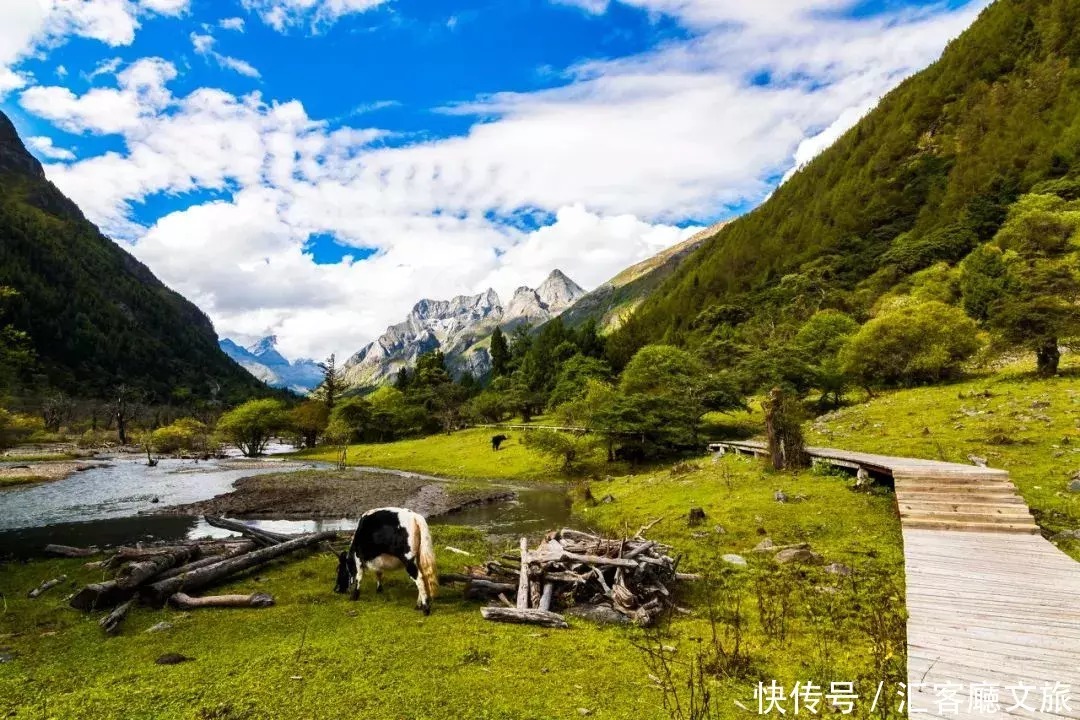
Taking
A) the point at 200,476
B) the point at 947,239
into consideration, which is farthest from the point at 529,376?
the point at 947,239

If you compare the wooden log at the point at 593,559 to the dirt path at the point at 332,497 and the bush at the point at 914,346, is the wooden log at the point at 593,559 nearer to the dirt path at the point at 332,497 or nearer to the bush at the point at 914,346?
the dirt path at the point at 332,497

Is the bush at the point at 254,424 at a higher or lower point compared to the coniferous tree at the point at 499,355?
lower

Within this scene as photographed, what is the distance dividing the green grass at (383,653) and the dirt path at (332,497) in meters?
19.3

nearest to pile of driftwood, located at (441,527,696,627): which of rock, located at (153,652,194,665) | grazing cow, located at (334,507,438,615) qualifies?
grazing cow, located at (334,507,438,615)

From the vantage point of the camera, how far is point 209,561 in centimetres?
1554

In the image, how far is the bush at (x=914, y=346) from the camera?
44469mm

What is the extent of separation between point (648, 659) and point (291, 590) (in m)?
10.2

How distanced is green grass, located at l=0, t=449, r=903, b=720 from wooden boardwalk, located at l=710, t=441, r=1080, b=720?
111 cm

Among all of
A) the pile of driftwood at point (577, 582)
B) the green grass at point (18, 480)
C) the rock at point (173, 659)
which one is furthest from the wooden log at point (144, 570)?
the green grass at point (18, 480)

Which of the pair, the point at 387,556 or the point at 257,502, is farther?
the point at 257,502

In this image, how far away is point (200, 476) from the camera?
59.3 meters

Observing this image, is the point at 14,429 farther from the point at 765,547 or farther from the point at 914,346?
the point at 914,346

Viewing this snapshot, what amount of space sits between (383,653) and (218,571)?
7.89 metres

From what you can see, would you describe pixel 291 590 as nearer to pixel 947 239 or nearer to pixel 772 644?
pixel 772 644
